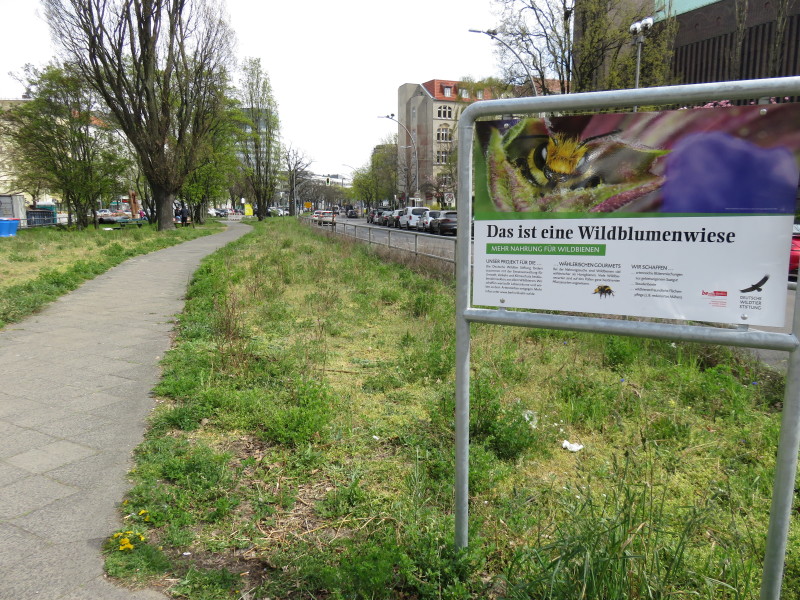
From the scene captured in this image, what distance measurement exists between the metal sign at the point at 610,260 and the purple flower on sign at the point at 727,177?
2 cm

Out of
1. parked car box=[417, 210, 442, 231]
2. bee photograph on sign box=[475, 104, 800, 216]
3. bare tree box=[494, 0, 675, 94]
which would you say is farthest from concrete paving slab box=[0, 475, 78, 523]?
parked car box=[417, 210, 442, 231]

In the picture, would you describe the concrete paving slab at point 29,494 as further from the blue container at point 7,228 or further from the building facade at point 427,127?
the building facade at point 427,127

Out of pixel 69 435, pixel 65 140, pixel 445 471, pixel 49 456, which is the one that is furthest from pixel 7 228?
pixel 445 471

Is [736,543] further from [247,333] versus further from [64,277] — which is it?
[64,277]

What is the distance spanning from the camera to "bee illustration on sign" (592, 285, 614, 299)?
207cm

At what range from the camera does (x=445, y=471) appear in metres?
3.46

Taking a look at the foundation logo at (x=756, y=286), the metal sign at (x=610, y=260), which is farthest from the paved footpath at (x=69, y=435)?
the foundation logo at (x=756, y=286)

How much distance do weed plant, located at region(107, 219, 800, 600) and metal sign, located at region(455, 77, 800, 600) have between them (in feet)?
1.38

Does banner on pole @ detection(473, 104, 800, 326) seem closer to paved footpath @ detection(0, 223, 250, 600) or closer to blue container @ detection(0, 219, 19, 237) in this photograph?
paved footpath @ detection(0, 223, 250, 600)

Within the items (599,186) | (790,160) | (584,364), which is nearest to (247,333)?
(584,364)

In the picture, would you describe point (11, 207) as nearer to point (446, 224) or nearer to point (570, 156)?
point (446, 224)

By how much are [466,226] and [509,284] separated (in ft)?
1.01

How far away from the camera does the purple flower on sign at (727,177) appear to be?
1792mm

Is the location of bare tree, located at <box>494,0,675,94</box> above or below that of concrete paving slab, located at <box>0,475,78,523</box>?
above
